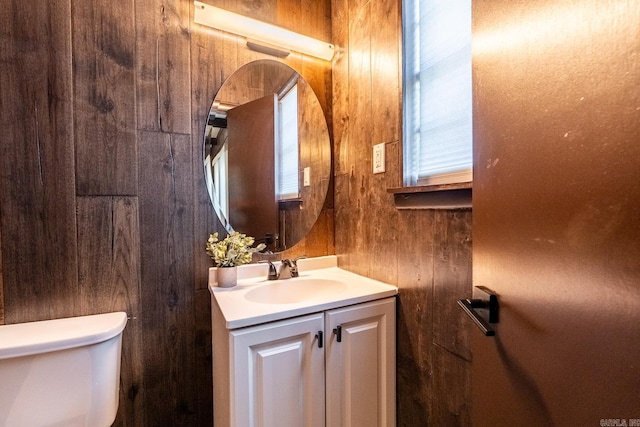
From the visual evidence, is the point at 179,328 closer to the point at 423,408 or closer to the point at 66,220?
the point at 66,220

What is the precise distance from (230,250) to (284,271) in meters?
0.29

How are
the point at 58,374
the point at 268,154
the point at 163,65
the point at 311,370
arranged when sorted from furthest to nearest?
the point at 268,154 < the point at 163,65 < the point at 311,370 < the point at 58,374

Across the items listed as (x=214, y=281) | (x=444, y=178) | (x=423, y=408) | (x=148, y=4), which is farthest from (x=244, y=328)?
(x=148, y=4)

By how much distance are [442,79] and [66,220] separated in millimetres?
1516

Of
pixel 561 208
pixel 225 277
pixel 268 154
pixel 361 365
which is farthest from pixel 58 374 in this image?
pixel 561 208

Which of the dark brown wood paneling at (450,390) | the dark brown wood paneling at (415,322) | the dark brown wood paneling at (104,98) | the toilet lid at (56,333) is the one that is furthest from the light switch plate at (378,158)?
the toilet lid at (56,333)

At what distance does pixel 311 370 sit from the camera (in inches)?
37.9

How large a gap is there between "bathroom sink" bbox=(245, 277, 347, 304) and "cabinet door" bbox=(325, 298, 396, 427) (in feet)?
0.63

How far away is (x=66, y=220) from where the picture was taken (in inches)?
41.7

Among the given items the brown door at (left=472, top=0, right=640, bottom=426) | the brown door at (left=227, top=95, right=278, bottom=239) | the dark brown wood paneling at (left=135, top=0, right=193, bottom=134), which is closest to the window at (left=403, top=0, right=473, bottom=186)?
the brown door at (left=472, top=0, right=640, bottom=426)

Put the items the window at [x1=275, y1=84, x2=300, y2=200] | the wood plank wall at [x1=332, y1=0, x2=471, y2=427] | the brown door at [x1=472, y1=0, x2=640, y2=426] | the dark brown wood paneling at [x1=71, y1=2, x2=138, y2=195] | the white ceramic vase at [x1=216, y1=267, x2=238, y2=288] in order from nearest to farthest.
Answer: the brown door at [x1=472, y1=0, x2=640, y2=426], the wood plank wall at [x1=332, y1=0, x2=471, y2=427], the dark brown wood paneling at [x1=71, y1=2, x2=138, y2=195], the white ceramic vase at [x1=216, y1=267, x2=238, y2=288], the window at [x1=275, y1=84, x2=300, y2=200]

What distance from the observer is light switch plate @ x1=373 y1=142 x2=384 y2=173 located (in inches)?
48.8

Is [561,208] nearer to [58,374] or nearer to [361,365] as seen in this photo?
[361,365]

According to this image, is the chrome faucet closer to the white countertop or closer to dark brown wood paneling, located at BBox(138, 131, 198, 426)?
the white countertop
